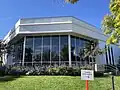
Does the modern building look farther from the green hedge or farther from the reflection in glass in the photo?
the green hedge

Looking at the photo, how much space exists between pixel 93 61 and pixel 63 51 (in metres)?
6.21

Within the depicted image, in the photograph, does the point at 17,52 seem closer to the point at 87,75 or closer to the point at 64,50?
the point at 64,50

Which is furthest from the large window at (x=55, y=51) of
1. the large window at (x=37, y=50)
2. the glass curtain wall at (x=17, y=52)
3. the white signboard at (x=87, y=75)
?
the white signboard at (x=87, y=75)

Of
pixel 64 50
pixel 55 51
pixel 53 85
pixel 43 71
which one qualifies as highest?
pixel 64 50

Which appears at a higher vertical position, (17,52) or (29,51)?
(17,52)

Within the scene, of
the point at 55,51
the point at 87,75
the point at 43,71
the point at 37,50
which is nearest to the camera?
the point at 87,75

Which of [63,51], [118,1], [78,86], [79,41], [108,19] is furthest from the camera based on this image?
[79,41]

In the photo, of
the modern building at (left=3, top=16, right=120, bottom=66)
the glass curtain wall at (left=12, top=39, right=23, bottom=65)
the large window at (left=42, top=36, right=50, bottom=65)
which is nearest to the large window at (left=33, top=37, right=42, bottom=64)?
the modern building at (left=3, top=16, right=120, bottom=66)

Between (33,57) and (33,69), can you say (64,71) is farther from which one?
(33,57)

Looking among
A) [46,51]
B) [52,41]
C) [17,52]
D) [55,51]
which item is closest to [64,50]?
[55,51]

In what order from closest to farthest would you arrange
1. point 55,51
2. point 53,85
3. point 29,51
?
point 53,85, point 55,51, point 29,51

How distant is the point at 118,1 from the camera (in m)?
9.44

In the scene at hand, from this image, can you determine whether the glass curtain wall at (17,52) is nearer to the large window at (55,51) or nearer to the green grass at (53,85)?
the large window at (55,51)

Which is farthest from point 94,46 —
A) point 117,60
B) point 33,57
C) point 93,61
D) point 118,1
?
point 118,1
